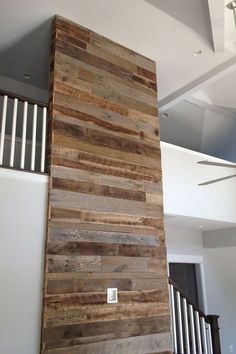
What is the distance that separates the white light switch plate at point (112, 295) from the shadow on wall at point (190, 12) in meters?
3.52

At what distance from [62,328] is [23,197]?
132cm

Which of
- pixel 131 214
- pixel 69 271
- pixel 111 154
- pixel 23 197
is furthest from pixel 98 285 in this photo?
pixel 111 154

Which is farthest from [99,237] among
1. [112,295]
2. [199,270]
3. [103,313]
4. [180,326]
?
[199,270]

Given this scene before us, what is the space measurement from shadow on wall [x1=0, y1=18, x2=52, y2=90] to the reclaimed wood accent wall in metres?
0.45

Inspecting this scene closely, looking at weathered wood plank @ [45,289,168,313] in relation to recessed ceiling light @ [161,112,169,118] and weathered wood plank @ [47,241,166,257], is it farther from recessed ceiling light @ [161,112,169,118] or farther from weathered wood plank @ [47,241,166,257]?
recessed ceiling light @ [161,112,169,118]

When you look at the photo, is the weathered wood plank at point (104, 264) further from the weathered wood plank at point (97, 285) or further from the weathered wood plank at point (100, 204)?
the weathered wood plank at point (100, 204)

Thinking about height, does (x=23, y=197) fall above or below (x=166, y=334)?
above

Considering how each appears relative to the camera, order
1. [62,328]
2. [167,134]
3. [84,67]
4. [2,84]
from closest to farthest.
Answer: [62,328] < [84,67] < [2,84] < [167,134]

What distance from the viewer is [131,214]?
12.8 feet

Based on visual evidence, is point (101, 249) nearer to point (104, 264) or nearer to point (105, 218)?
point (104, 264)

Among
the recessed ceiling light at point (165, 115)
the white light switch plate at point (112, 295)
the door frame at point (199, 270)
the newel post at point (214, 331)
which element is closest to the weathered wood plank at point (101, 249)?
the white light switch plate at point (112, 295)

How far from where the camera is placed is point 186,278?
7.53m

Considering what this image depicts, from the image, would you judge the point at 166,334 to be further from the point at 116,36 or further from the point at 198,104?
the point at 198,104

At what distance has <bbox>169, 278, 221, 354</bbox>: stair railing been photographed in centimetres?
495
